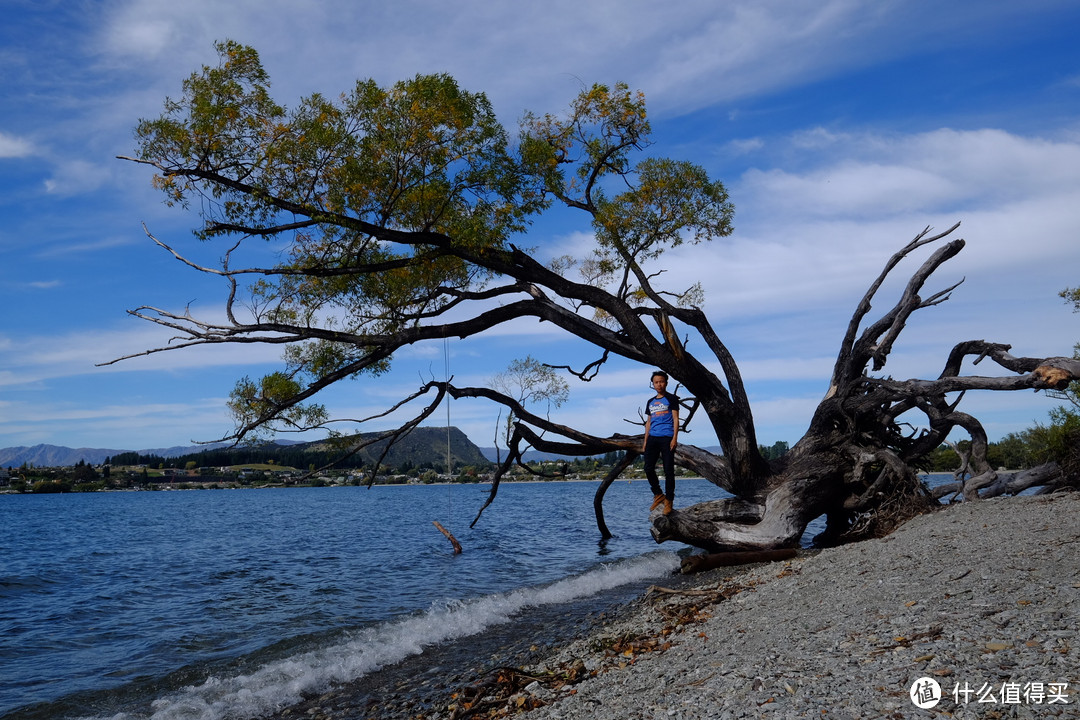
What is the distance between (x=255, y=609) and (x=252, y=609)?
77mm

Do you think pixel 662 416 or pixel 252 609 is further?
pixel 252 609

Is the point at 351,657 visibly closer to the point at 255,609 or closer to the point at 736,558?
the point at 255,609

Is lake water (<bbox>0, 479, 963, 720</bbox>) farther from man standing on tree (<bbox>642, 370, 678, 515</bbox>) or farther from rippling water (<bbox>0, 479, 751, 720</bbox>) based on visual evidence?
man standing on tree (<bbox>642, 370, 678, 515</bbox>)

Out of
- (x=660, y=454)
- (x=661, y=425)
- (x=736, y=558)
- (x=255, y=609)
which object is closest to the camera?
(x=661, y=425)

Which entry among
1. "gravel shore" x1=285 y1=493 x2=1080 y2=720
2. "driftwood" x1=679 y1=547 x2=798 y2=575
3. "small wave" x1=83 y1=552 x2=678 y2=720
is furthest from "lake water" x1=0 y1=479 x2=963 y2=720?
"gravel shore" x1=285 y1=493 x2=1080 y2=720

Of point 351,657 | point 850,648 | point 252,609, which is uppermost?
point 850,648

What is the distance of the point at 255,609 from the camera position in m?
15.4

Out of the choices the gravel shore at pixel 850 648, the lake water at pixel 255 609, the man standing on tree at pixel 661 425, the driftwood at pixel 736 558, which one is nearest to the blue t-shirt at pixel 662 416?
the man standing on tree at pixel 661 425

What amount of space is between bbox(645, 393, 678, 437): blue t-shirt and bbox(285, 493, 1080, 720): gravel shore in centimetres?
287

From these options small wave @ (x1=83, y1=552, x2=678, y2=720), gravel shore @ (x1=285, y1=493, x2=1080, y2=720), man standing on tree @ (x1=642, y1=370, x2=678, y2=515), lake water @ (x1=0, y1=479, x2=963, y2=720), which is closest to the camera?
gravel shore @ (x1=285, y1=493, x2=1080, y2=720)

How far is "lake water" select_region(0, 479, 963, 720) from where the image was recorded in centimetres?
962

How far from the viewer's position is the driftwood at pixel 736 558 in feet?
44.4

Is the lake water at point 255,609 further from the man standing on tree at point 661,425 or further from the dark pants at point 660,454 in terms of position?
the man standing on tree at point 661,425

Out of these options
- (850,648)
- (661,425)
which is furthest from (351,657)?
(850,648)
